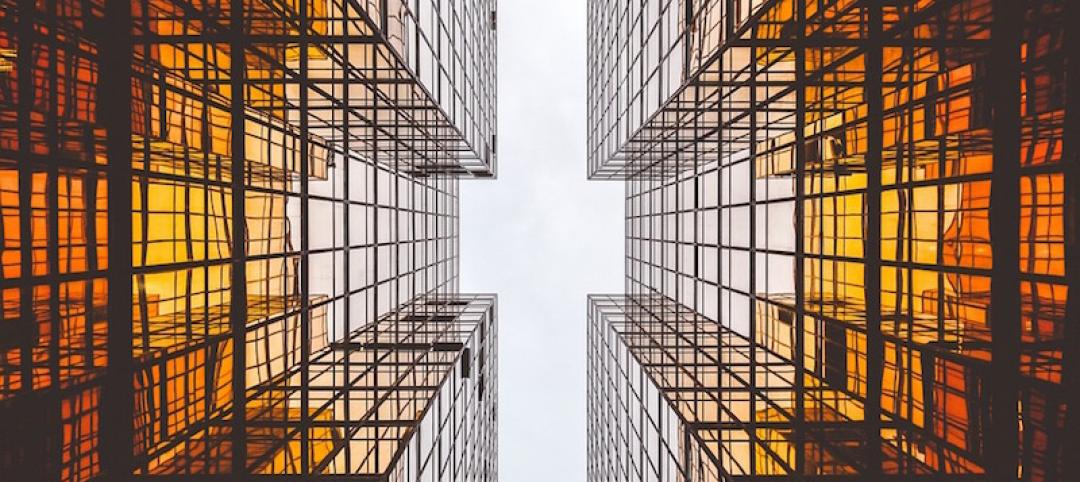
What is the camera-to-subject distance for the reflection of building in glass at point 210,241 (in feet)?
32.5

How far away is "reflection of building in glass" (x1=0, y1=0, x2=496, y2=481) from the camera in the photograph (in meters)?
9.91

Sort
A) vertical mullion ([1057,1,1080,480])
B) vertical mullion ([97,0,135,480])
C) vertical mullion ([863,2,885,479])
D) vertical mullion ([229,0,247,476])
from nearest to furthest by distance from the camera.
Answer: vertical mullion ([1057,1,1080,480]) < vertical mullion ([97,0,135,480]) < vertical mullion ([863,2,885,479]) < vertical mullion ([229,0,247,476])

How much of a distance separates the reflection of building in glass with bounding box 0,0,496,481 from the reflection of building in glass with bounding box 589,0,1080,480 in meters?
10.0

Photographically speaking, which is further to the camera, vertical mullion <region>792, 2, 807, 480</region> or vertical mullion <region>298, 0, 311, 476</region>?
vertical mullion <region>792, 2, 807, 480</region>

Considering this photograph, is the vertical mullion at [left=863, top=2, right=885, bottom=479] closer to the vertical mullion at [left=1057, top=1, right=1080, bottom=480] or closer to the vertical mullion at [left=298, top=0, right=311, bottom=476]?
the vertical mullion at [left=1057, top=1, right=1080, bottom=480]

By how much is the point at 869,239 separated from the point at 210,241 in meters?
16.1

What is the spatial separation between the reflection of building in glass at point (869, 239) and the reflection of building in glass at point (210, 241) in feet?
32.9

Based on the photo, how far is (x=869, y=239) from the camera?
14453mm

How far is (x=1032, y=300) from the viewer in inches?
413

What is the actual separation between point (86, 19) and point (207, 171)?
4028mm

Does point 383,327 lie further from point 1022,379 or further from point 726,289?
point 1022,379

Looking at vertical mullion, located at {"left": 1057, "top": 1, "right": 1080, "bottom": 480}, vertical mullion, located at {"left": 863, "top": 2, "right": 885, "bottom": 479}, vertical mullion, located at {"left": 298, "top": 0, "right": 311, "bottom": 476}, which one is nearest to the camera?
vertical mullion, located at {"left": 1057, "top": 1, "right": 1080, "bottom": 480}

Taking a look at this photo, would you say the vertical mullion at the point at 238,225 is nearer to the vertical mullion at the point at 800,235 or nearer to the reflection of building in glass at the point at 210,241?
the reflection of building in glass at the point at 210,241

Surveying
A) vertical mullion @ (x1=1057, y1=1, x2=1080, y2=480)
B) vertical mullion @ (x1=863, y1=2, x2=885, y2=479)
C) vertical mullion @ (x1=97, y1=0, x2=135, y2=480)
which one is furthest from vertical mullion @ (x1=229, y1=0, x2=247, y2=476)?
vertical mullion @ (x1=1057, y1=1, x2=1080, y2=480)
